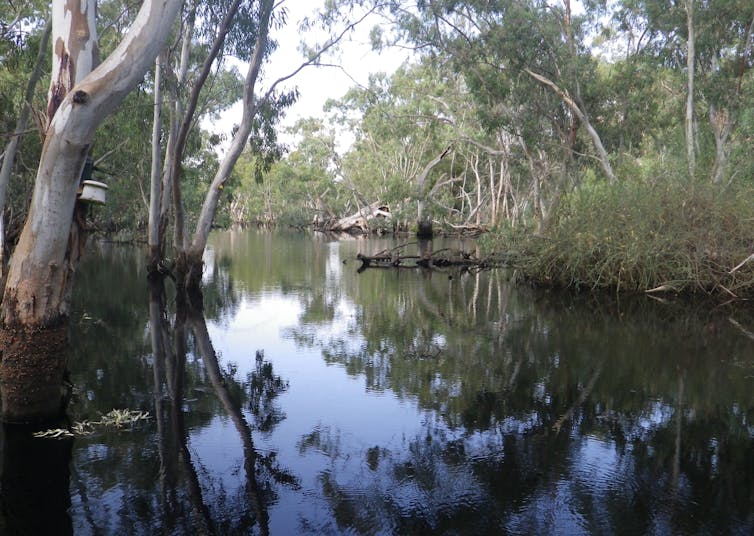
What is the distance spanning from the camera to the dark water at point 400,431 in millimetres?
4086

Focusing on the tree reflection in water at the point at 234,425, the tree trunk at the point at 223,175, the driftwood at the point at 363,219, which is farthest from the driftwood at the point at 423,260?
the driftwood at the point at 363,219

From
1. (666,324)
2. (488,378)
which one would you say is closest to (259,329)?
(488,378)

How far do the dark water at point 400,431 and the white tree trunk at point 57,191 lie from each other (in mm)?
1147

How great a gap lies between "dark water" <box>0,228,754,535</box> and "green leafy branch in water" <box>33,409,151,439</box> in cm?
13

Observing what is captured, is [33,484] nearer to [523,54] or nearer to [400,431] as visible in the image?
[400,431]

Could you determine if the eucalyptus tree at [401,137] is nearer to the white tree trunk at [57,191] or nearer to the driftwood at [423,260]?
the driftwood at [423,260]

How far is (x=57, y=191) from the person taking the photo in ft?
16.9

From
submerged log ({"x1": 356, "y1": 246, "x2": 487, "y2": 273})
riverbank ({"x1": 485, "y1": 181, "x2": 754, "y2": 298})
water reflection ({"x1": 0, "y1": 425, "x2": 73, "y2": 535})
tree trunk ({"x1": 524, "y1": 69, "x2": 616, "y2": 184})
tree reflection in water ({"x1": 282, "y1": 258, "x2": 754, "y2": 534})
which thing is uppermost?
tree trunk ({"x1": 524, "y1": 69, "x2": 616, "y2": 184})

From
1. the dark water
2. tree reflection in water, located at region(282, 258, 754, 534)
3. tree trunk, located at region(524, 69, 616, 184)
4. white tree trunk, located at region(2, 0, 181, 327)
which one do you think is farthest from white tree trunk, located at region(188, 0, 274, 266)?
white tree trunk, located at region(2, 0, 181, 327)

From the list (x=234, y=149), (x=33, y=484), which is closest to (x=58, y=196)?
(x=33, y=484)

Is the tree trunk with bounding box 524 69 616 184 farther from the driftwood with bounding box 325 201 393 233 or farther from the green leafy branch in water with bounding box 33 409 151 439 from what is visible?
the driftwood with bounding box 325 201 393 233

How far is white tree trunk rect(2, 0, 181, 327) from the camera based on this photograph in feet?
16.6

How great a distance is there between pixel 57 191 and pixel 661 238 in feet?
41.0

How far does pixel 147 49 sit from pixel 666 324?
379 inches
